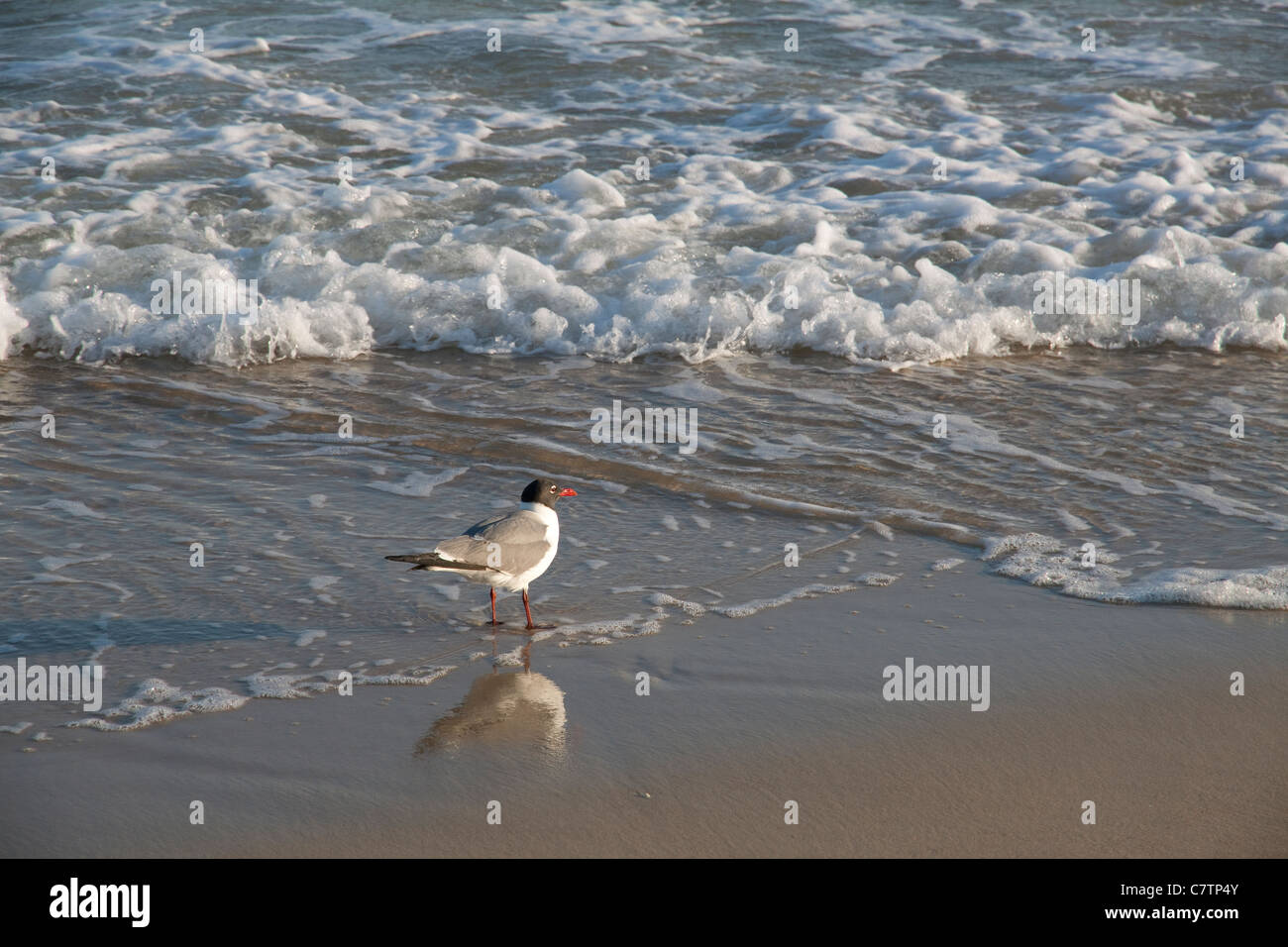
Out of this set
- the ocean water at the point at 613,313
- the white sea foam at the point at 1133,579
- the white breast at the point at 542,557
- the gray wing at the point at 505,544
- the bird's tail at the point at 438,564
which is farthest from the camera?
the ocean water at the point at 613,313

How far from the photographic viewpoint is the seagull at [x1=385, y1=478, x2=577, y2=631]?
4695mm

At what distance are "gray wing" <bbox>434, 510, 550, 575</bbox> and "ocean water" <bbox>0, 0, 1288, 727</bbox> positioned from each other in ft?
1.17

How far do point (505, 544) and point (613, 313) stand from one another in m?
4.53

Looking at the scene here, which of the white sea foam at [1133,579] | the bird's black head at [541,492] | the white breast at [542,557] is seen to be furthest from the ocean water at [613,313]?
the bird's black head at [541,492]

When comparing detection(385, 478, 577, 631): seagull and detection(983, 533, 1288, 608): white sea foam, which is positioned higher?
detection(385, 478, 577, 631): seagull

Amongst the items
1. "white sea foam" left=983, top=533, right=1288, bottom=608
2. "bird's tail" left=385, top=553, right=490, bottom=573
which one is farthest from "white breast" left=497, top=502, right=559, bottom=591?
"white sea foam" left=983, top=533, right=1288, bottom=608

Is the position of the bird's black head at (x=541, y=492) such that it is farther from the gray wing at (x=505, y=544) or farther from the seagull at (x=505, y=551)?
the gray wing at (x=505, y=544)

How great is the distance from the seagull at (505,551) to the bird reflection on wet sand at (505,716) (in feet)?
1.26

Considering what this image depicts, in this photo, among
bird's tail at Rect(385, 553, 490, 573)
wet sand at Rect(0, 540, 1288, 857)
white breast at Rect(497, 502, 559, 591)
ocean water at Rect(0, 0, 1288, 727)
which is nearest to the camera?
wet sand at Rect(0, 540, 1288, 857)

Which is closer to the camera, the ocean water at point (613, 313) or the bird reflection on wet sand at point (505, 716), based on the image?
the bird reflection on wet sand at point (505, 716)

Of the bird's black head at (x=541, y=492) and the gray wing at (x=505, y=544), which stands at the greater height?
the bird's black head at (x=541, y=492)

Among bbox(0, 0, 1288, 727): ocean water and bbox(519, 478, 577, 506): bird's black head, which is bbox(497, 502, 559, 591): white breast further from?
bbox(0, 0, 1288, 727): ocean water

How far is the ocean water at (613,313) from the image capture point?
540 centimetres
